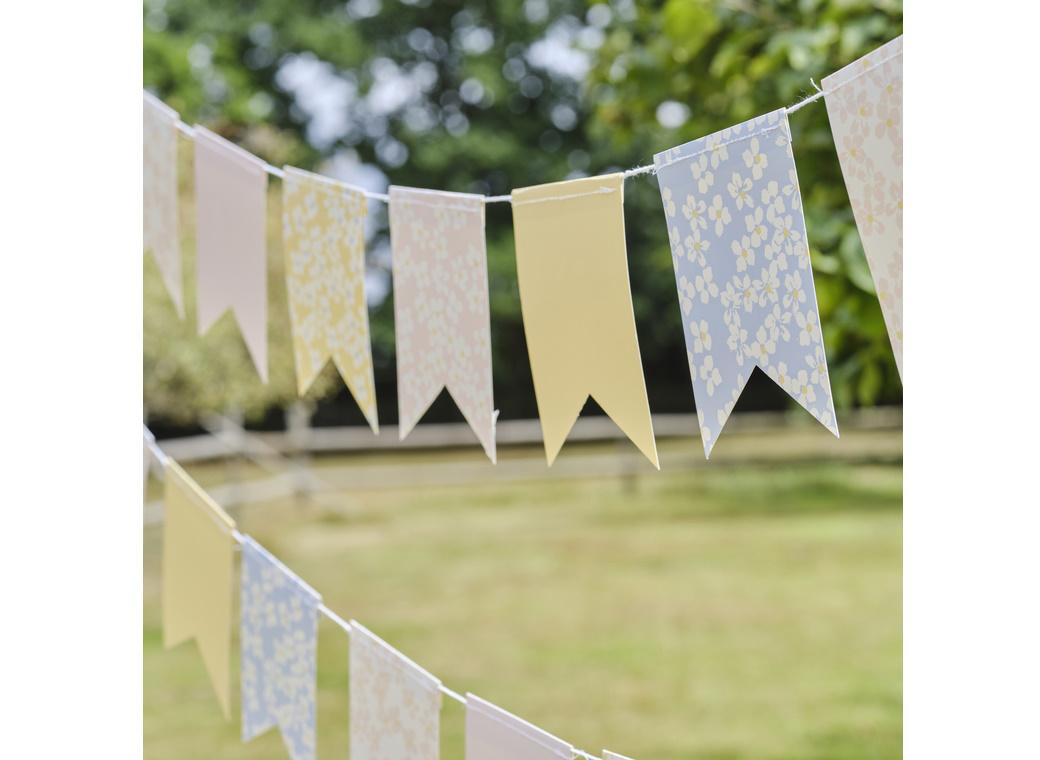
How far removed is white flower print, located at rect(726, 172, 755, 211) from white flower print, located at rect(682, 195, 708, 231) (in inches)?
1.0

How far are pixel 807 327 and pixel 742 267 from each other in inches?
2.7

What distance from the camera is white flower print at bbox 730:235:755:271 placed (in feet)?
2.55

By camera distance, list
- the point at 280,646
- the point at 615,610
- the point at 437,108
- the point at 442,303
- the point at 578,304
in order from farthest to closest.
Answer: the point at 437,108 → the point at 615,610 → the point at 280,646 → the point at 442,303 → the point at 578,304

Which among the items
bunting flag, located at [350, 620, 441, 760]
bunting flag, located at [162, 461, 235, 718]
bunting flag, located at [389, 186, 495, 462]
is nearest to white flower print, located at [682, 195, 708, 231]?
bunting flag, located at [389, 186, 495, 462]

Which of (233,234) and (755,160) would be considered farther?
(233,234)

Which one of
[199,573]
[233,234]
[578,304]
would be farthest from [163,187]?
[578,304]

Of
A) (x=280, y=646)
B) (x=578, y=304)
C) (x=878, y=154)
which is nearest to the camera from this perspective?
(x=878, y=154)

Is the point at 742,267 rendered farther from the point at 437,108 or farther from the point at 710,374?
the point at 437,108

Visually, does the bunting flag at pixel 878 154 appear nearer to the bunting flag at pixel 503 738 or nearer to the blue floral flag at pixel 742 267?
the blue floral flag at pixel 742 267

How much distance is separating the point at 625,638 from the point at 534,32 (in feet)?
23.6

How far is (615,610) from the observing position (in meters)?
4.66

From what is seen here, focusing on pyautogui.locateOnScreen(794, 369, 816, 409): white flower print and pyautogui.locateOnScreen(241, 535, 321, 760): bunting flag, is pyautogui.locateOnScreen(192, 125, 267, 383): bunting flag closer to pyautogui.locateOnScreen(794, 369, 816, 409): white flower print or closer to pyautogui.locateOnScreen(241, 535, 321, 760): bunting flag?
pyautogui.locateOnScreen(241, 535, 321, 760): bunting flag
